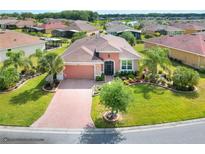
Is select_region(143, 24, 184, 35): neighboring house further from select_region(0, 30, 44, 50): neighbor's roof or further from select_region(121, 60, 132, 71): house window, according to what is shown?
select_region(121, 60, 132, 71): house window

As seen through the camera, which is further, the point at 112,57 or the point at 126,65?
the point at 126,65

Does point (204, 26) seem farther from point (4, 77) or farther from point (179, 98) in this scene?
point (4, 77)

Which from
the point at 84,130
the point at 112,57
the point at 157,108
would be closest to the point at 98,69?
the point at 112,57

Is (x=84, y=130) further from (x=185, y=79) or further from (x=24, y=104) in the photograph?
(x=185, y=79)

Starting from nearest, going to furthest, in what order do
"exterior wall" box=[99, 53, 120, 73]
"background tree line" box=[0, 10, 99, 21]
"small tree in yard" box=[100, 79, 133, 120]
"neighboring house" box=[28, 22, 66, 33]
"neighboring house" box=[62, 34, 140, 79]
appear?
"small tree in yard" box=[100, 79, 133, 120], "neighboring house" box=[62, 34, 140, 79], "exterior wall" box=[99, 53, 120, 73], "neighboring house" box=[28, 22, 66, 33], "background tree line" box=[0, 10, 99, 21]

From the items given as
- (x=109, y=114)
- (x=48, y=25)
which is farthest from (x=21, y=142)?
(x=48, y=25)

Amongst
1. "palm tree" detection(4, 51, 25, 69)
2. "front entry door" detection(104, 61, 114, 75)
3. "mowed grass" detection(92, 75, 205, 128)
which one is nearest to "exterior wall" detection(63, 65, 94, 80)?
"front entry door" detection(104, 61, 114, 75)
